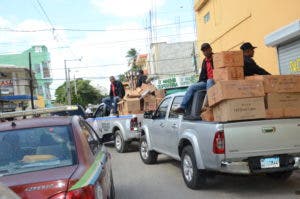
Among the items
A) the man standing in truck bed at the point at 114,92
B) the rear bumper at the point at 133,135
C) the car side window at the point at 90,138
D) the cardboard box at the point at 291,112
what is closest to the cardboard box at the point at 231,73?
the cardboard box at the point at 291,112

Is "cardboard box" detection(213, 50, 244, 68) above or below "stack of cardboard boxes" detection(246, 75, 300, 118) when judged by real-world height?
above

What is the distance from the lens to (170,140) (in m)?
9.14

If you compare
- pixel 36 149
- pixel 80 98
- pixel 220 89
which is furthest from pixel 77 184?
pixel 80 98

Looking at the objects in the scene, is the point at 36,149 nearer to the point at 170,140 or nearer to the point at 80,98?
the point at 170,140

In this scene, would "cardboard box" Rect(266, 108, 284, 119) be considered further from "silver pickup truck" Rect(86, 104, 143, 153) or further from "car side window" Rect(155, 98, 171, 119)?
"silver pickup truck" Rect(86, 104, 143, 153)

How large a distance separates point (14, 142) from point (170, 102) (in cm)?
503

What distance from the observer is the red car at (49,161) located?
→ 153 inches

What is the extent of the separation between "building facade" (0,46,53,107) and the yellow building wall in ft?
148

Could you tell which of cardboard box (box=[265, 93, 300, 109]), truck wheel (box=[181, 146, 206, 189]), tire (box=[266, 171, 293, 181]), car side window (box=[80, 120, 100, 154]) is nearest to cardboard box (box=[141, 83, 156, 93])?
truck wheel (box=[181, 146, 206, 189])

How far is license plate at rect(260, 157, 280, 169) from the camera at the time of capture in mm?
6898

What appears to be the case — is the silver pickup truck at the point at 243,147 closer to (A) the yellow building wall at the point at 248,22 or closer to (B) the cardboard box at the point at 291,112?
(B) the cardboard box at the point at 291,112

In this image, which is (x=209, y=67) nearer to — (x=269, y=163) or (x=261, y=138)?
(x=261, y=138)

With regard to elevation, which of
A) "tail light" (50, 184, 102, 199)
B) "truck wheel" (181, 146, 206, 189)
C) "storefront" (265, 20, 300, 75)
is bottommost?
"truck wheel" (181, 146, 206, 189)

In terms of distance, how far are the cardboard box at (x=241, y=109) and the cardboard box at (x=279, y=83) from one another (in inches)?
10.8
